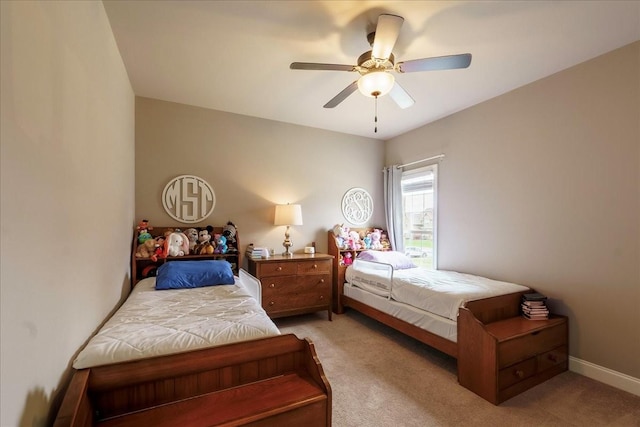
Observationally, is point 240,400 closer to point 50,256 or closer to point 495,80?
point 50,256

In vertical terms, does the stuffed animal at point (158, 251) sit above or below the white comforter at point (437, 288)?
above

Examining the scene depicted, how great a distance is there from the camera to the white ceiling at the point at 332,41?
5.69ft

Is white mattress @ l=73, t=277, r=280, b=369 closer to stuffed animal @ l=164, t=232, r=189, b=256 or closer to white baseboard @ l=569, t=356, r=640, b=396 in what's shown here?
stuffed animal @ l=164, t=232, r=189, b=256

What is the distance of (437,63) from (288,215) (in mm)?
2251

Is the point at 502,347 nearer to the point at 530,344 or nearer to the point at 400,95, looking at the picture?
the point at 530,344

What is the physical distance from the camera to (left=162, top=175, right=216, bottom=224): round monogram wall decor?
3.10 metres

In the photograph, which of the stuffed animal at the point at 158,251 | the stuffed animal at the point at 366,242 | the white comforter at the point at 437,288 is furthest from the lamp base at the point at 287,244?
the stuffed animal at the point at 158,251

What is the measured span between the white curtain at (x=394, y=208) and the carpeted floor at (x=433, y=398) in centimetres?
169

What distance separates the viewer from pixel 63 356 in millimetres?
1062

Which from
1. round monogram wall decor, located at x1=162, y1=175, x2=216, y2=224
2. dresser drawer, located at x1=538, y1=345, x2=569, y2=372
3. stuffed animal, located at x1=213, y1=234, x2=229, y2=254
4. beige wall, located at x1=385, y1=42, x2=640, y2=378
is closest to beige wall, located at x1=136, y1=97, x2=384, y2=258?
round monogram wall decor, located at x1=162, y1=175, x2=216, y2=224

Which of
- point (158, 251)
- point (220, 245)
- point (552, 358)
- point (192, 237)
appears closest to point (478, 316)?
point (552, 358)

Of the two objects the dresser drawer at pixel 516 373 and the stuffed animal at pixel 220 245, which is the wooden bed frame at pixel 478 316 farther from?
the stuffed animal at pixel 220 245

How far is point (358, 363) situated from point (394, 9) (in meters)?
2.70

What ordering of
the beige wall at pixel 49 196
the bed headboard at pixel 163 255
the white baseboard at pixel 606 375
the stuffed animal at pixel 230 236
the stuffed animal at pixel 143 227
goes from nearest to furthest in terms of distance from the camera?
the beige wall at pixel 49 196 → the white baseboard at pixel 606 375 → the bed headboard at pixel 163 255 → the stuffed animal at pixel 143 227 → the stuffed animal at pixel 230 236
